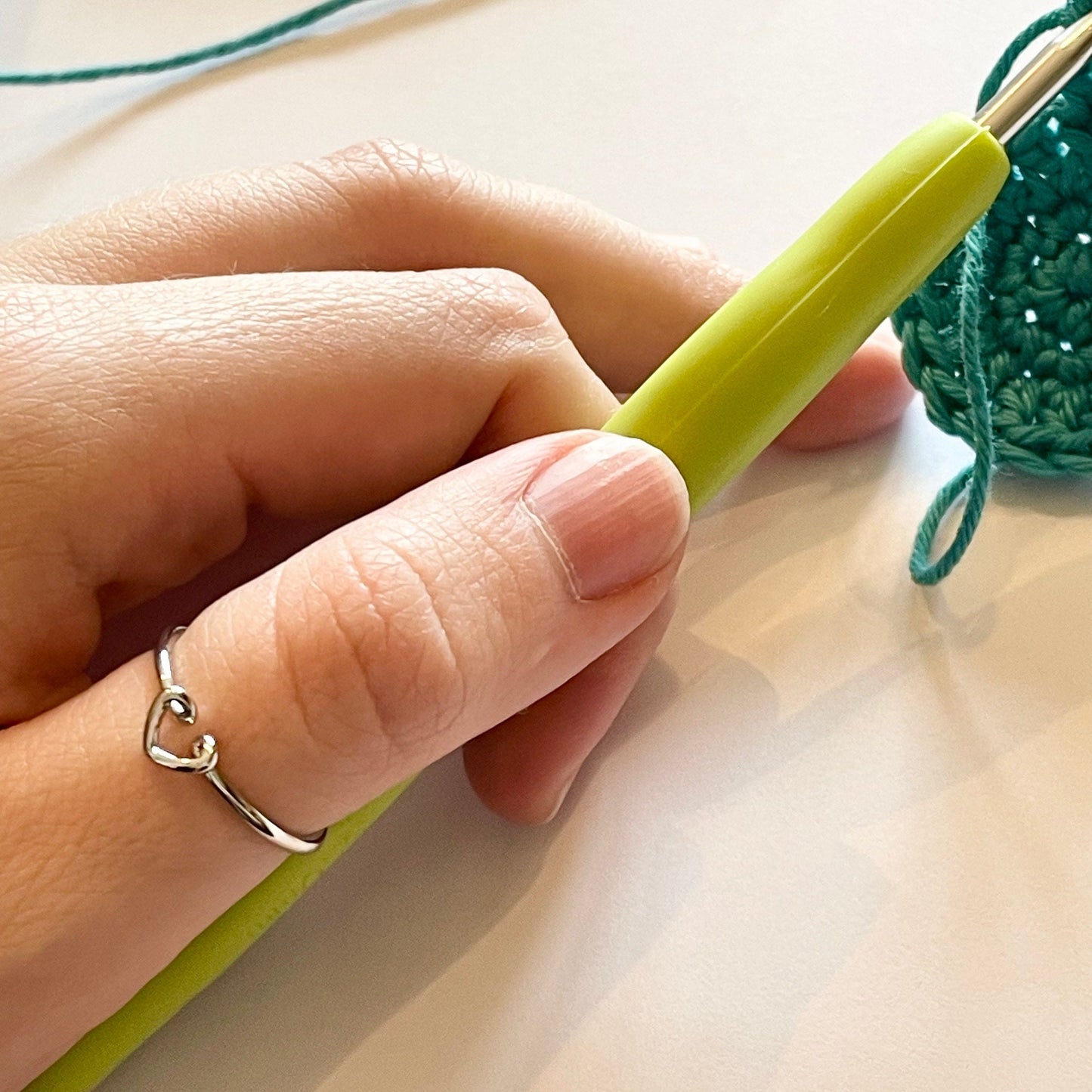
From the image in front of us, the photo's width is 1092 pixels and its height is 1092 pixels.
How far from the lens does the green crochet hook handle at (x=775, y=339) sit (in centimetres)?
41

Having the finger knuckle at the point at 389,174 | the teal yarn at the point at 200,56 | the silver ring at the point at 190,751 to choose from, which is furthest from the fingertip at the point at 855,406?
the teal yarn at the point at 200,56

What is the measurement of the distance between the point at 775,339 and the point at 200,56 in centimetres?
57

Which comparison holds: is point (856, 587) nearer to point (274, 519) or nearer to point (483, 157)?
point (274, 519)

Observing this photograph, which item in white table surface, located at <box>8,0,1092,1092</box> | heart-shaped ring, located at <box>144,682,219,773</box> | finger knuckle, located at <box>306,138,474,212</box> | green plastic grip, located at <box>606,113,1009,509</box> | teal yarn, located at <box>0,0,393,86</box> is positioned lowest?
white table surface, located at <box>8,0,1092,1092</box>

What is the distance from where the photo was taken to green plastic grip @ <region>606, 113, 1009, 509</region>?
1.36 feet

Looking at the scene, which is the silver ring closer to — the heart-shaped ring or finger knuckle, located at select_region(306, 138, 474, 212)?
the heart-shaped ring

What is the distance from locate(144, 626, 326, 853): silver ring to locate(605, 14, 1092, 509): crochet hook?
19 centimetres

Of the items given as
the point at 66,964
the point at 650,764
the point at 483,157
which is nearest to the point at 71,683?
the point at 66,964

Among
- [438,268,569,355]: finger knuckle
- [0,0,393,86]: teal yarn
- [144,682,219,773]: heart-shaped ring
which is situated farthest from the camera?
[0,0,393,86]: teal yarn

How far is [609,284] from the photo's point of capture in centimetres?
58

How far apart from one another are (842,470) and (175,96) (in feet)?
1.78

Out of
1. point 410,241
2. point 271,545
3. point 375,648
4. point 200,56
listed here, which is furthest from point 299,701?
point 200,56

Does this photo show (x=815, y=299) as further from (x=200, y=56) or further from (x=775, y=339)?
(x=200, y=56)

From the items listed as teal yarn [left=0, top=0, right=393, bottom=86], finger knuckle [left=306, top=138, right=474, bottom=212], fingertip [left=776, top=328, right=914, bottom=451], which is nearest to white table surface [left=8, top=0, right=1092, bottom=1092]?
fingertip [left=776, top=328, right=914, bottom=451]
